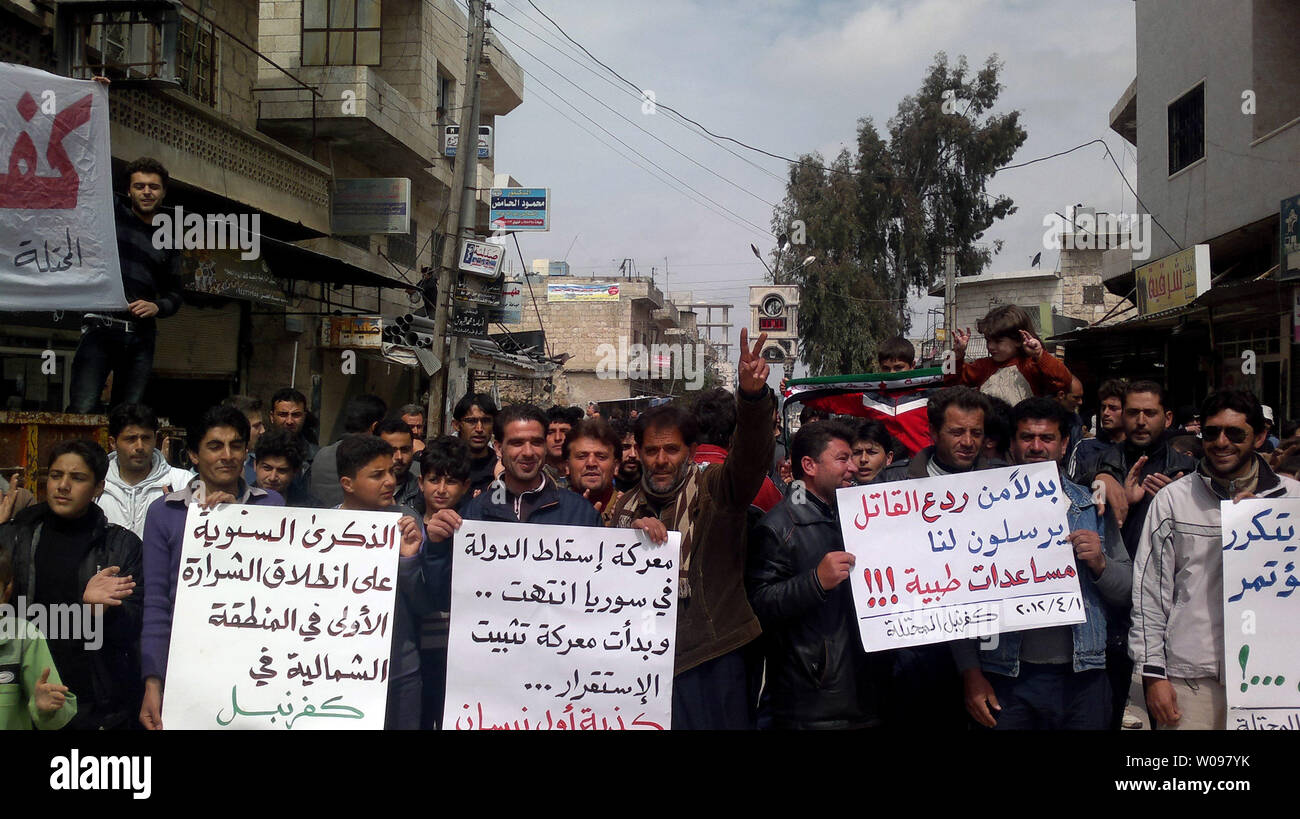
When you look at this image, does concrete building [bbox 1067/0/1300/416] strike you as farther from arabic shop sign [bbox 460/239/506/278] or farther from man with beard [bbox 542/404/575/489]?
arabic shop sign [bbox 460/239/506/278]

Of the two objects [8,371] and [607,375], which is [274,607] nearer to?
[8,371]

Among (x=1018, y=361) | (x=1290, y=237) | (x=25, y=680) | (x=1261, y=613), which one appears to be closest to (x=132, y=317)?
(x=25, y=680)

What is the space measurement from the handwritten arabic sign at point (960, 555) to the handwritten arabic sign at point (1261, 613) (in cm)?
51

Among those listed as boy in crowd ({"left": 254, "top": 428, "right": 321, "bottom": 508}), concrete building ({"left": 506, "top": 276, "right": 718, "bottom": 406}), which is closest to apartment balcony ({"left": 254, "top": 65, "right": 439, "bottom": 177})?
boy in crowd ({"left": 254, "top": 428, "right": 321, "bottom": 508})

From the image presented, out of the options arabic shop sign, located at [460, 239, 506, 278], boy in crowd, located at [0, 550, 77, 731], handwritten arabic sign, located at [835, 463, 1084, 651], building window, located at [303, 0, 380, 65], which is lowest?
boy in crowd, located at [0, 550, 77, 731]

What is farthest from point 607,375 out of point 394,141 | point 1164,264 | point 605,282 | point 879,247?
point 1164,264

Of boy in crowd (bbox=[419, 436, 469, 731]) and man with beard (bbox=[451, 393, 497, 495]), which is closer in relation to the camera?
boy in crowd (bbox=[419, 436, 469, 731])

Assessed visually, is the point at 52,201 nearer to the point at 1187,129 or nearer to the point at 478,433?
the point at 478,433

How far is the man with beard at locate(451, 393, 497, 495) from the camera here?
5.30m

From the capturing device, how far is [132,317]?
573 cm

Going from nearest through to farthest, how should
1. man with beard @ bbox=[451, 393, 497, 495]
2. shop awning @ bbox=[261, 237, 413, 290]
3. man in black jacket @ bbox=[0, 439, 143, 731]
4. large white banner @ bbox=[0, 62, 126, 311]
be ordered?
man in black jacket @ bbox=[0, 439, 143, 731] < large white banner @ bbox=[0, 62, 126, 311] < man with beard @ bbox=[451, 393, 497, 495] < shop awning @ bbox=[261, 237, 413, 290]

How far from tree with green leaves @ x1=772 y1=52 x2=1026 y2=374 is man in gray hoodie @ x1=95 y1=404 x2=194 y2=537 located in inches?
1026

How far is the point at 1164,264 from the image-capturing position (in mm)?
13648
